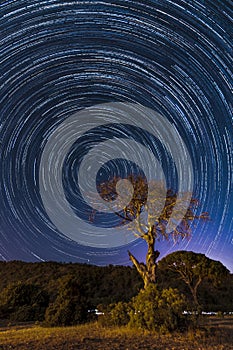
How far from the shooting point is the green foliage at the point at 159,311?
13742mm

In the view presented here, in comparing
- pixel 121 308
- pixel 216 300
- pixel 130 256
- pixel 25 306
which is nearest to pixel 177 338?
pixel 121 308

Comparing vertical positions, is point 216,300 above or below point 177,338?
above

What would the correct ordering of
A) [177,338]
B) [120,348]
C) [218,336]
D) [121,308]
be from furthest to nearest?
1. [121,308]
2. [218,336]
3. [177,338]
4. [120,348]

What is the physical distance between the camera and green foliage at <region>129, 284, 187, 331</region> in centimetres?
1374

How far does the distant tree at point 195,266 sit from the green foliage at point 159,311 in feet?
46.6

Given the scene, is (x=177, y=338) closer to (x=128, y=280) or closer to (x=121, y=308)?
(x=121, y=308)

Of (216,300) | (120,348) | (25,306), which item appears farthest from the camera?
(216,300)

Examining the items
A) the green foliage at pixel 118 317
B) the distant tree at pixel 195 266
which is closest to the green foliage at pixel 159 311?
the green foliage at pixel 118 317

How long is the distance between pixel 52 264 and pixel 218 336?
51.9 m

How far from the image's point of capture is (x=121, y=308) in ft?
53.4

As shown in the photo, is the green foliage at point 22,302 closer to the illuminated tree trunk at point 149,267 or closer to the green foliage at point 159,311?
the illuminated tree trunk at point 149,267

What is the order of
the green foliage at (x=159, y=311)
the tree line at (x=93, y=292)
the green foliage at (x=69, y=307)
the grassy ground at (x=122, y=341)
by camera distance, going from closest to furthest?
the grassy ground at (x=122, y=341), the green foliage at (x=159, y=311), the tree line at (x=93, y=292), the green foliage at (x=69, y=307)

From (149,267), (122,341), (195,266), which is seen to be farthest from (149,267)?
(195,266)

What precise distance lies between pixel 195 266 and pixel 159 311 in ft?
55.4
